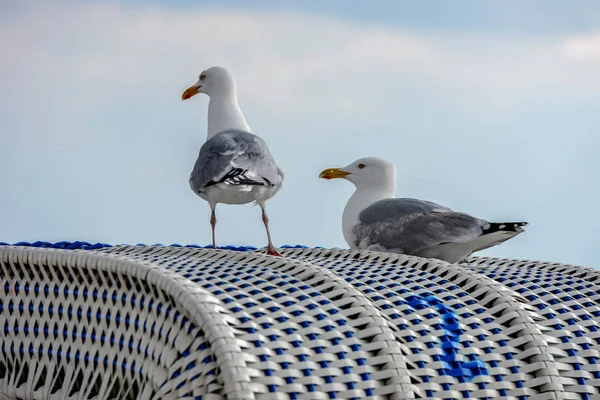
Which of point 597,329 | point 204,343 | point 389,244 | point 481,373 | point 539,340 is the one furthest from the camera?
point 389,244

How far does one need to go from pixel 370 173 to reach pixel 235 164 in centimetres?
89

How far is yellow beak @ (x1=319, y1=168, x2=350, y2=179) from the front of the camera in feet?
17.2

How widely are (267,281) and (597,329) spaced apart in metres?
1.25

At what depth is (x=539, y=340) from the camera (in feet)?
10.4

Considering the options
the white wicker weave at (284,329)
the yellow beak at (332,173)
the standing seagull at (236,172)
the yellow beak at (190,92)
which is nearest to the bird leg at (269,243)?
the standing seagull at (236,172)

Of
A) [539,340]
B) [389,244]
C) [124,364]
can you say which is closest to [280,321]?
A: [124,364]

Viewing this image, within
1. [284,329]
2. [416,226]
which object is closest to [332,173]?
[416,226]

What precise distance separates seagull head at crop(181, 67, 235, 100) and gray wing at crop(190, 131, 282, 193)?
81 cm

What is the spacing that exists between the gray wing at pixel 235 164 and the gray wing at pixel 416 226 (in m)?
0.58

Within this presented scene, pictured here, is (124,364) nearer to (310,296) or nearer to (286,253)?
(310,296)

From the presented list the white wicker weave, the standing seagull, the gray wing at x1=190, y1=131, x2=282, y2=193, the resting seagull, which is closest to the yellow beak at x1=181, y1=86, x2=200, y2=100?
the standing seagull

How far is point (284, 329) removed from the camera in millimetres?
2740

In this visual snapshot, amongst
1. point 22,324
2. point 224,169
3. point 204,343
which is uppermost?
point 224,169

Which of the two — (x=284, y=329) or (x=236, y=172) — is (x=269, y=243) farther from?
(x=284, y=329)
